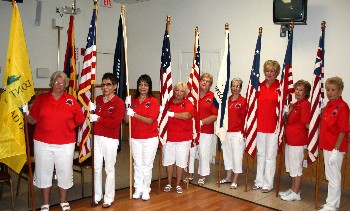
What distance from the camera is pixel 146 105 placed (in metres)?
4.32

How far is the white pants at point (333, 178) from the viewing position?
4.16 meters

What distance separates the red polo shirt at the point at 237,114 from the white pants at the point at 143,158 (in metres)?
1.30

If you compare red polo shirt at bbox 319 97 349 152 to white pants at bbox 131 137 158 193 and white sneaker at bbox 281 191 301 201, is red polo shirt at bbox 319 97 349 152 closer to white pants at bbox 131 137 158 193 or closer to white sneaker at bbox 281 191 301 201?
white sneaker at bbox 281 191 301 201

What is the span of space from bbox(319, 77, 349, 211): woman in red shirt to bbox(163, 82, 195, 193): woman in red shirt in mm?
1721

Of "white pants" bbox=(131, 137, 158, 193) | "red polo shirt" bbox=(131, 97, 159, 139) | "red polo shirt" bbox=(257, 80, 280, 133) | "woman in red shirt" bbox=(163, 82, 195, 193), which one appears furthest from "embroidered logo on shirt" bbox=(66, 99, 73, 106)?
"red polo shirt" bbox=(257, 80, 280, 133)

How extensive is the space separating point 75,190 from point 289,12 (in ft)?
14.1

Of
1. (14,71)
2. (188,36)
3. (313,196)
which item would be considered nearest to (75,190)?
(14,71)

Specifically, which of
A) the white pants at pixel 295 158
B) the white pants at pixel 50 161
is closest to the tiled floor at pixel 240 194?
the white pants at pixel 295 158

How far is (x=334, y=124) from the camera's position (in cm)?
411

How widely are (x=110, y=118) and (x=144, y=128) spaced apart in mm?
498

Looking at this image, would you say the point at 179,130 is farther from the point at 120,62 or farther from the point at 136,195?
the point at 120,62

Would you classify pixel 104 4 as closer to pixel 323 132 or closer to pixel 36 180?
pixel 36 180

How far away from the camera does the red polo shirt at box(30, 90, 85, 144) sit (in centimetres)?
369

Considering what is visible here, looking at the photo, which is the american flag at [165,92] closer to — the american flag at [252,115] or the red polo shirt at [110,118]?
the red polo shirt at [110,118]
